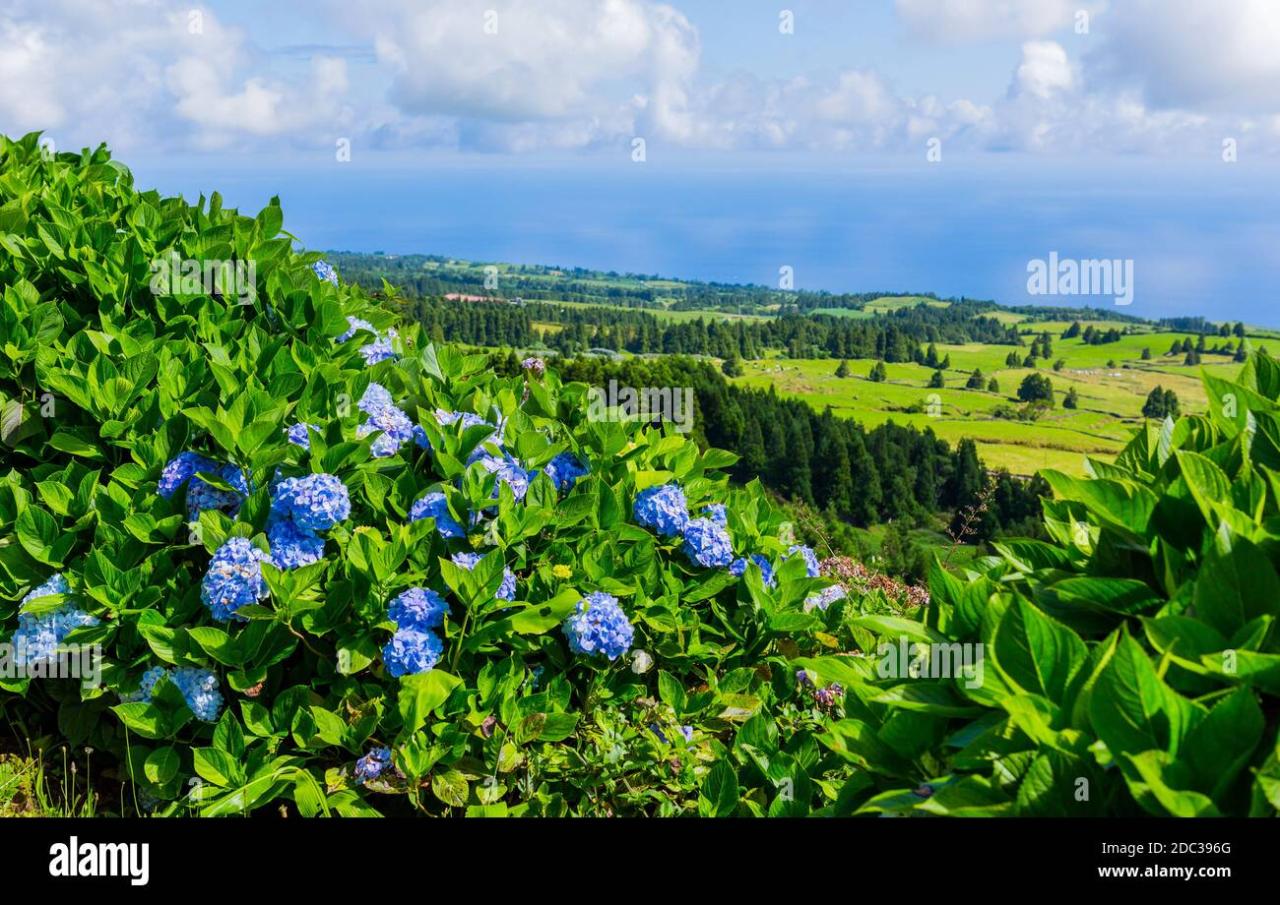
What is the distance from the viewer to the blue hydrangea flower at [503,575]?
367 centimetres

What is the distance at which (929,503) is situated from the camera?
3288cm

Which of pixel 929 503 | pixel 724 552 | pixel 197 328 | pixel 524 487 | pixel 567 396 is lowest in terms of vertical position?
pixel 929 503

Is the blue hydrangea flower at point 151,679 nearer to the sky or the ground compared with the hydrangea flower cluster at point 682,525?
nearer to the ground

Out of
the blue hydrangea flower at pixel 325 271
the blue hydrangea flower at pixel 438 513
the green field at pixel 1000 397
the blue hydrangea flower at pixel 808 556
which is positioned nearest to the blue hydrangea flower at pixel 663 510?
the blue hydrangea flower at pixel 808 556

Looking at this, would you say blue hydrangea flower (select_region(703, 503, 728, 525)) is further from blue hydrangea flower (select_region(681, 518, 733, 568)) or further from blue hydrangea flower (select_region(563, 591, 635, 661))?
blue hydrangea flower (select_region(563, 591, 635, 661))

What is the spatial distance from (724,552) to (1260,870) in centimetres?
249

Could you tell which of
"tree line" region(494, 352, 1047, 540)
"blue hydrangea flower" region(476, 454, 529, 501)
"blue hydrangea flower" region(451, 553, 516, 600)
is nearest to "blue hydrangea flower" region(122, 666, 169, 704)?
"blue hydrangea flower" region(451, 553, 516, 600)

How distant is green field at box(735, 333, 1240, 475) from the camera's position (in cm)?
4559

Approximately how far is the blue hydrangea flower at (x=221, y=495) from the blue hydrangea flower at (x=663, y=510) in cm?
159

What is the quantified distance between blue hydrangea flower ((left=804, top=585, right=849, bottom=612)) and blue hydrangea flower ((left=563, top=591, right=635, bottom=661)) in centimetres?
107

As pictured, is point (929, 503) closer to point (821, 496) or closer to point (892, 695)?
point (821, 496)

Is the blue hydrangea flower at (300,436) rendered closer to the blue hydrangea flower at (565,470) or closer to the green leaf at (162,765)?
the blue hydrangea flower at (565,470)

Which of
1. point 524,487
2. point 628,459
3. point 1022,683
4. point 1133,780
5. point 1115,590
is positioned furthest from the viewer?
point 628,459

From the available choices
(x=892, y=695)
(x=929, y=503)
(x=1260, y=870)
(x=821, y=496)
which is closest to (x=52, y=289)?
(x=892, y=695)
